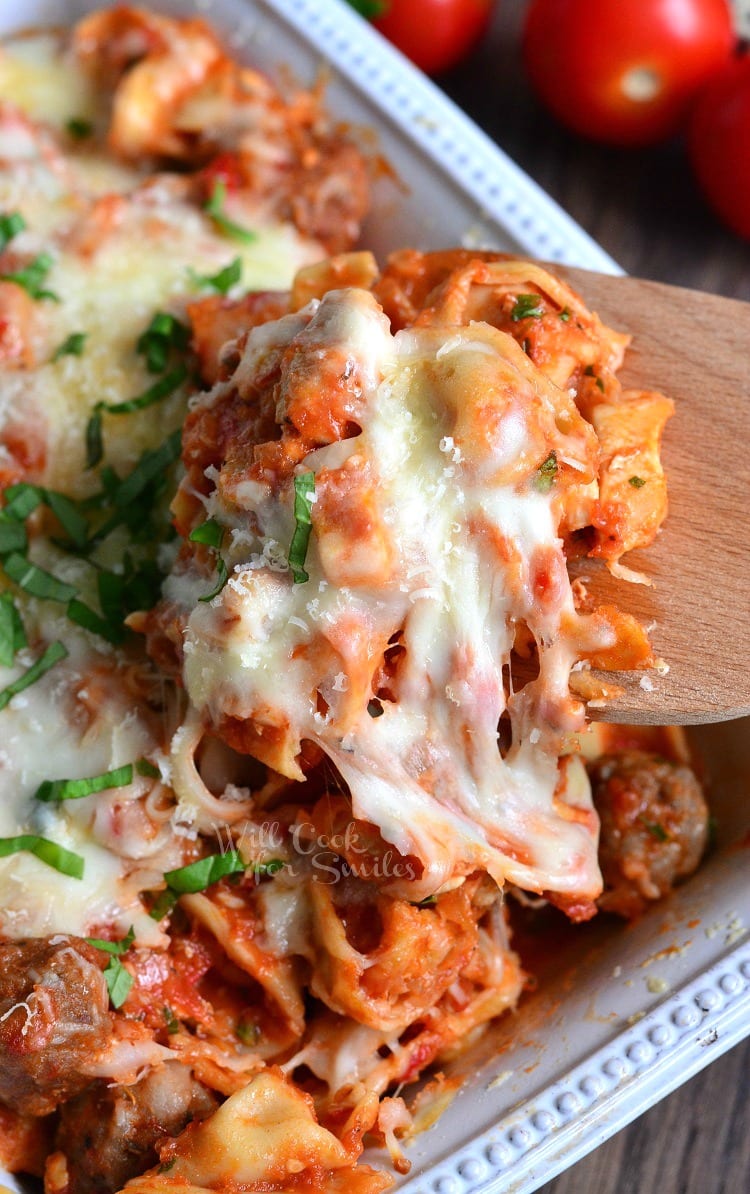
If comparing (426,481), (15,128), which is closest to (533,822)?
(426,481)

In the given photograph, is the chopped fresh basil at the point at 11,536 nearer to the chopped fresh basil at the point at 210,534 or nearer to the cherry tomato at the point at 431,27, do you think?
the chopped fresh basil at the point at 210,534

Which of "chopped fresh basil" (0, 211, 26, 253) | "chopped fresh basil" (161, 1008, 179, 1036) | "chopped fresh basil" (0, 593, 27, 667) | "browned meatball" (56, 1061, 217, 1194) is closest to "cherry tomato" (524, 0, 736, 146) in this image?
"chopped fresh basil" (0, 211, 26, 253)

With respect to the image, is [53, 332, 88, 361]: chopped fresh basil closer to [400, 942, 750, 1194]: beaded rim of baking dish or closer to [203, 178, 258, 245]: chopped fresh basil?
[203, 178, 258, 245]: chopped fresh basil

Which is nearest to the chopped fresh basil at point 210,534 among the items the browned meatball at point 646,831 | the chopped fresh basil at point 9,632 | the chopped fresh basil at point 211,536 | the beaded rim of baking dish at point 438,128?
the chopped fresh basil at point 211,536

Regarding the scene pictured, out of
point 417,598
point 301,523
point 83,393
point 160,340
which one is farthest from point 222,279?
point 417,598

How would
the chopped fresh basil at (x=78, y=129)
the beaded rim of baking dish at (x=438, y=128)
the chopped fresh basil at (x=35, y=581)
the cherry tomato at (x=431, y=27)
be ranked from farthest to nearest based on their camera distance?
the cherry tomato at (x=431, y=27), the chopped fresh basil at (x=78, y=129), the beaded rim of baking dish at (x=438, y=128), the chopped fresh basil at (x=35, y=581)

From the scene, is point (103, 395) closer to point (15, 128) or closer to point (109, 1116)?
point (15, 128)
